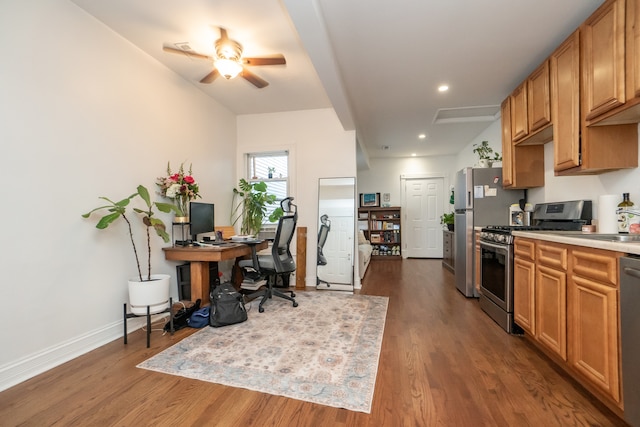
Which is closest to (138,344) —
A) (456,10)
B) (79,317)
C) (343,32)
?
(79,317)

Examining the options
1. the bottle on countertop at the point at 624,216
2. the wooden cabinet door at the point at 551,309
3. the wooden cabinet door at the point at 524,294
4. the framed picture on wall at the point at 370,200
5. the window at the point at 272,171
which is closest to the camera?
the wooden cabinet door at the point at 551,309

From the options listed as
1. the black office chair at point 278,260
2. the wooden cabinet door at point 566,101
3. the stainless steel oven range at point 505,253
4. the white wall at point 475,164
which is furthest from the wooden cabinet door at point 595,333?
the black office chair at point 278,260

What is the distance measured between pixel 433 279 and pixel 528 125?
2.71 metres

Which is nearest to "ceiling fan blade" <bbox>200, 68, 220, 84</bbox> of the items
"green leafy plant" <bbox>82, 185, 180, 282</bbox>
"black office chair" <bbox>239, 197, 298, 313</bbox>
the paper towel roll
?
"green leafy plant" <bbox>82, 185, 180, 282</bbox>

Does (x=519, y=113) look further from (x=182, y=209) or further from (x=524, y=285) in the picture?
(x=182, y=209)

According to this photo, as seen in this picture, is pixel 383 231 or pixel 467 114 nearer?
pixel 467 114

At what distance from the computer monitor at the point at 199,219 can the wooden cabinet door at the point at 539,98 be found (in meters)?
3.59

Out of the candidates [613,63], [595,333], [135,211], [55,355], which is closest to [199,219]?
[135,211]

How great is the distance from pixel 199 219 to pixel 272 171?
5.35 feet

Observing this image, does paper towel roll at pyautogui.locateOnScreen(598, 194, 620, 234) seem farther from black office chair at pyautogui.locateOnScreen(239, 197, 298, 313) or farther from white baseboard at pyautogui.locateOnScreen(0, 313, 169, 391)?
white baseboard at pyautogui.locateOnScreen(0, 313, 169, 391)

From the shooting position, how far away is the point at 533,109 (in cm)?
278

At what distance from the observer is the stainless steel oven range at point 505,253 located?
Answer: 252cm

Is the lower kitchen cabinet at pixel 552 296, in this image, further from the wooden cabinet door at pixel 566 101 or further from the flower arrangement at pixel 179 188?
the flower arrangement at pixel 179 188

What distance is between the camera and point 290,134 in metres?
4.45
